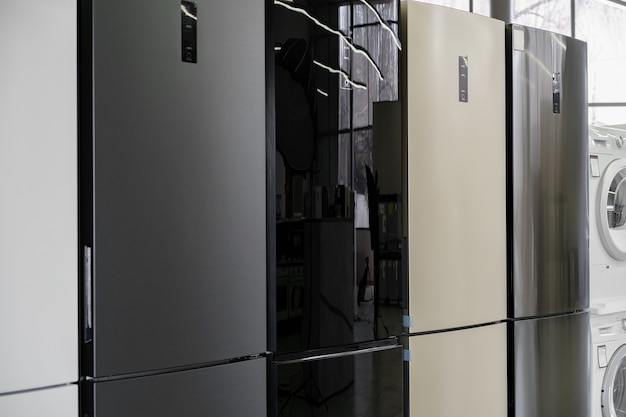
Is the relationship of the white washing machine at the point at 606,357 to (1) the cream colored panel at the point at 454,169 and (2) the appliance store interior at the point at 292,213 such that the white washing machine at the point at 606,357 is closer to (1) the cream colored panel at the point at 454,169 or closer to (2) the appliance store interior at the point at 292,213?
(2) the appliance store interior at the point at 292,213

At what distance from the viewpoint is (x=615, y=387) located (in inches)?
124

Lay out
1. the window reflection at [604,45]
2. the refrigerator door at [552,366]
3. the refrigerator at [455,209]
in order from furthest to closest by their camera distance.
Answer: the window reflection at [604,45] → the refrigerator door at [552,366] → the refrigerator at [455,209]

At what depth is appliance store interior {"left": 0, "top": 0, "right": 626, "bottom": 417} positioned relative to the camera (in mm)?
1476

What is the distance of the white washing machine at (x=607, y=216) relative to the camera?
3016mm

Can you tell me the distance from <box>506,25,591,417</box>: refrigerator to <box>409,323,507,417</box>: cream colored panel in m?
0.10

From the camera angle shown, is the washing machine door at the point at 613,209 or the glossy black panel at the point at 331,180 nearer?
the glossy black panel at the point at 331,180

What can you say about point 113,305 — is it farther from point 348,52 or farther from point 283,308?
point 348,52

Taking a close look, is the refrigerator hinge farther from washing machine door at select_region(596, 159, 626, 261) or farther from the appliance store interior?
washing machine door at select_region(596, 159, 626, 261)

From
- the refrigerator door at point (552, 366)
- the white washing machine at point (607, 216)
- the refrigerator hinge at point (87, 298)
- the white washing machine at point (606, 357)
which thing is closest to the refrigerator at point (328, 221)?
the refrigerator hinge at point (87, 298)

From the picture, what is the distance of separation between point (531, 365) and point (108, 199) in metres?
1.89
